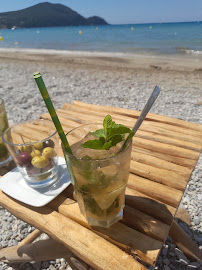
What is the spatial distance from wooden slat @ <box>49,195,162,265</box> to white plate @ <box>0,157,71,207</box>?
0.35 feet

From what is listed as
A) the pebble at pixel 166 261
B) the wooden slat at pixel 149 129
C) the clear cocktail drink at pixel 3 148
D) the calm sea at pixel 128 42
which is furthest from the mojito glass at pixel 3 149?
the calm sea at pixel 128 42

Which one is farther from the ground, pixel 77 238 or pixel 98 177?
pixel 98 177

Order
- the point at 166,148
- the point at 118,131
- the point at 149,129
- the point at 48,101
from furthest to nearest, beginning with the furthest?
the point at 149,129 → the point at 166,148 → the point at 118,131 → the point at 48,101

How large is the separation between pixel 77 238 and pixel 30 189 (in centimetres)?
41

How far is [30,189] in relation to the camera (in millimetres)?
1269

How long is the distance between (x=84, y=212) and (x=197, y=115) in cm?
434

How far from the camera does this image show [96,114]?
7.73 ft

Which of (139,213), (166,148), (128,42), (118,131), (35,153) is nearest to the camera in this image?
(118,131)

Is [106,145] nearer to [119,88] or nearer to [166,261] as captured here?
[166,261]

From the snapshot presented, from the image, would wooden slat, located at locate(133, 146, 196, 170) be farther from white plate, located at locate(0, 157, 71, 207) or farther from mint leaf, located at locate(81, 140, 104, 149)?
mint leaf, located at locate(81, 140, 104, 149)

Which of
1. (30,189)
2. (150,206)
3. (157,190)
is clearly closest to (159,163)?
(157,190)

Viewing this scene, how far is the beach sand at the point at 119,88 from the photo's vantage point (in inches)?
200

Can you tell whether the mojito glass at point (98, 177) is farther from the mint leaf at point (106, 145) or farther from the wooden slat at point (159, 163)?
the wooden slat at point (159, 163)

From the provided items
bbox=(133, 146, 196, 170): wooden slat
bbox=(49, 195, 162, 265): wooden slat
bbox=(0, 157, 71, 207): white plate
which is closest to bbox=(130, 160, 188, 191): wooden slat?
bbox=(133, 146, 196, 170): wooden slat
